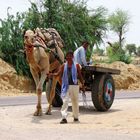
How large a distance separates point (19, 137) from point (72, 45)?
2262cm

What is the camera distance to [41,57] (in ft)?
48.3

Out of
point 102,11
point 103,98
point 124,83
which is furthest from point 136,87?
point 103,98

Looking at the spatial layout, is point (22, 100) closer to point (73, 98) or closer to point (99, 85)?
point (99, 85)

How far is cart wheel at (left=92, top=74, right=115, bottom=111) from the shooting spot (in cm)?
1591

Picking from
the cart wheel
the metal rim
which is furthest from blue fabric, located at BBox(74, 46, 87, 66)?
the metal rim

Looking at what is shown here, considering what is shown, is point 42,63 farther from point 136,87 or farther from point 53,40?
point 136,87

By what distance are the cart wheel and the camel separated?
138 cm

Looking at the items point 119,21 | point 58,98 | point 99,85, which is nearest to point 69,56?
point 99,85

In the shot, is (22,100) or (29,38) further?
(22,100)

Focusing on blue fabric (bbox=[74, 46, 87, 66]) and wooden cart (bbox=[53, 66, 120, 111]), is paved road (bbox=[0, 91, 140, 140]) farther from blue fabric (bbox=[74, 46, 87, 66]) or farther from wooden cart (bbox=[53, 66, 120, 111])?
blue fabric (bbox=[74, 46, 87, 66])

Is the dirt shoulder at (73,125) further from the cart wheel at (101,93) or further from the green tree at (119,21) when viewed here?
the green tree at (119,21)

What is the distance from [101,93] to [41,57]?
8.08 ft

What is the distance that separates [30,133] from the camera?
1073 centimetres

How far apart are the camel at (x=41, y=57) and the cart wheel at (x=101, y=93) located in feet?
4.53
